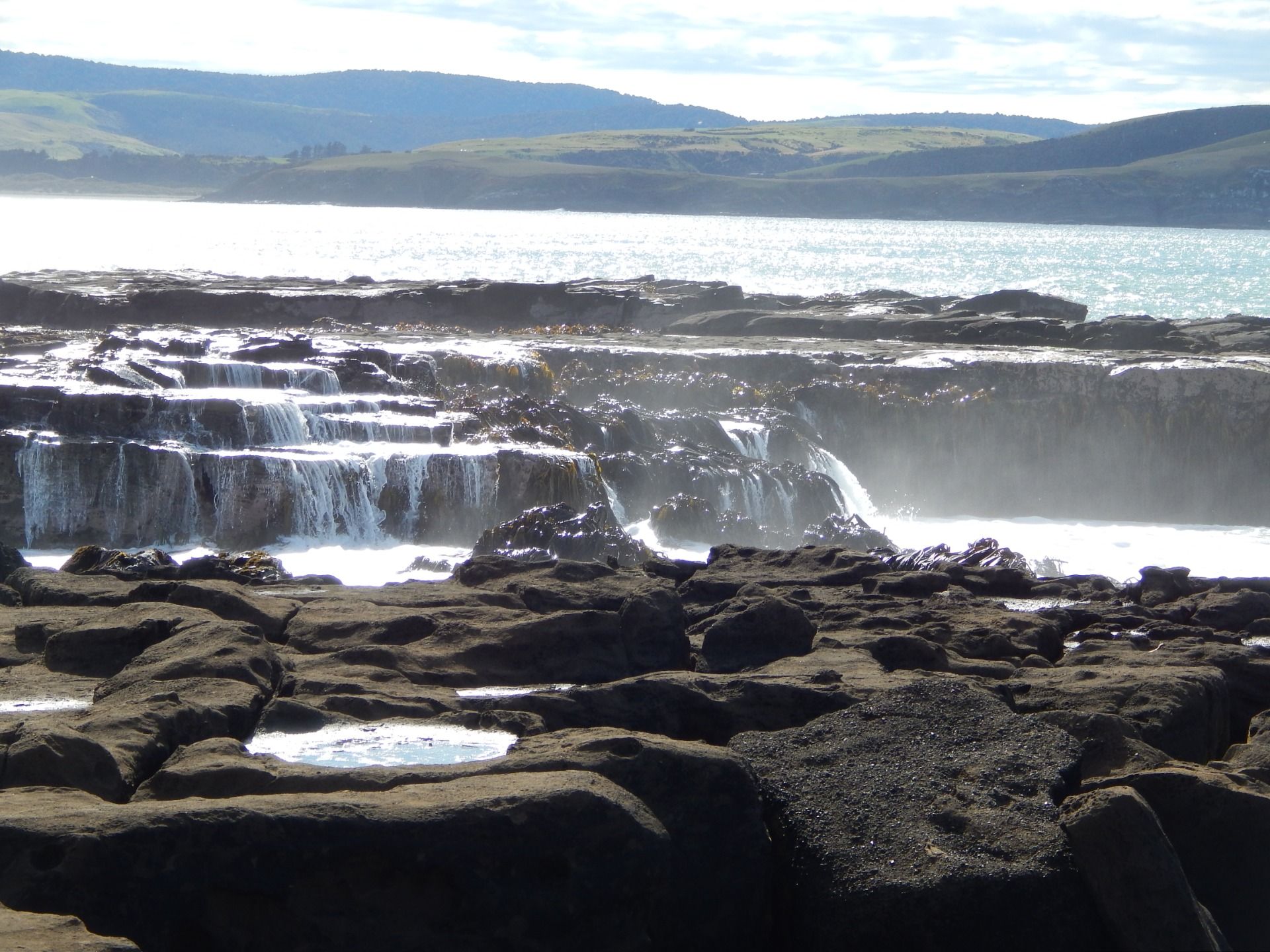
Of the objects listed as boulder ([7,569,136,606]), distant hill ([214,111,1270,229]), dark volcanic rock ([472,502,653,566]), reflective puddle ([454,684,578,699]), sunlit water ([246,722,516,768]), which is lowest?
dark volcanic rock ([472,502,653,566])

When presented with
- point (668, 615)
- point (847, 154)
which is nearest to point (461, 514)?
point (668, 615)

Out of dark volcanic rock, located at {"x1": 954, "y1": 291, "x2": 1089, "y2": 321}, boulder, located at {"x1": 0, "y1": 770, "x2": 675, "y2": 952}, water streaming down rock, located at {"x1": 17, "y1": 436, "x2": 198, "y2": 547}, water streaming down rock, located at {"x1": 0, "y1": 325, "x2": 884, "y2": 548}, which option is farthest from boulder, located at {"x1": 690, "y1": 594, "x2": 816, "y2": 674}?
dark volcanic rock, located at {"x1": 954, "y1": 291, "x2": 1089, "y2": 321}

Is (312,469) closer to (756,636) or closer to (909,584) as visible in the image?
(909,584)

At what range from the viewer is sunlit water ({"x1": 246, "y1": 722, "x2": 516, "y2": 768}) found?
21.1 ft

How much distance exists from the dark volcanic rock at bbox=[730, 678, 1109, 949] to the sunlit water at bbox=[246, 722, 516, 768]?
4.13ft

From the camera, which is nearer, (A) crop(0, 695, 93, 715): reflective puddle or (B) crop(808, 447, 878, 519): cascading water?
(A) crop(0, 695, 93, 715): reflective puddle

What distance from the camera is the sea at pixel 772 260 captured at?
2088 centimetres

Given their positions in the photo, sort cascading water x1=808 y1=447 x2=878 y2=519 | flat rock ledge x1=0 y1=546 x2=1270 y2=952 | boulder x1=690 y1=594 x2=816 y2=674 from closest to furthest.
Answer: flat rock ledge x1=0 y1=546 x2=1270 y2=952, boulder x1=690 y1=594 x2=816 y2=674, cascading water x1=808 y1=447 x2=878 y2=519

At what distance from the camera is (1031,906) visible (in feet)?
17.7

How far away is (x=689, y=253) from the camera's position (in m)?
106

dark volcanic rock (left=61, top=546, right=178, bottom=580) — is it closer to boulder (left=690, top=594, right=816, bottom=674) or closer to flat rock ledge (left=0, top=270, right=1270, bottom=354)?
boulder (left=690, top=594, right=816, bottom=674)

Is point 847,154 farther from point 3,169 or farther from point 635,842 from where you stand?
point 635,842

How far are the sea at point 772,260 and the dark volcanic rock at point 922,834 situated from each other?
976 centimetres

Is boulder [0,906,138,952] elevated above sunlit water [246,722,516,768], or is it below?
above
